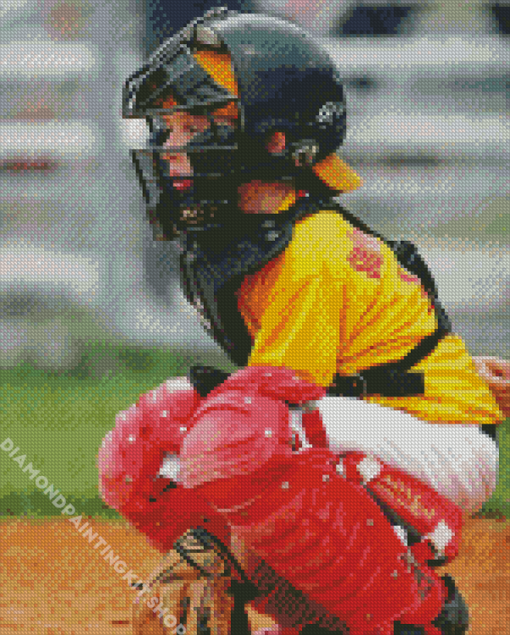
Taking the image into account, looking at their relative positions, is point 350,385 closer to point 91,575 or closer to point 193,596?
point 193,596

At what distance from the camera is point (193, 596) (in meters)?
2.47

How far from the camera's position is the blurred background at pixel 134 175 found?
709 centimetres

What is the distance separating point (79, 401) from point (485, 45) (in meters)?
3.70

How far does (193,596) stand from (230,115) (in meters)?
1.09

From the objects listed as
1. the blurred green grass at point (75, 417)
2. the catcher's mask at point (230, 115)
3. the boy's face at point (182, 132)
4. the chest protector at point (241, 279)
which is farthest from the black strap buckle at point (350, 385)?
the blurred green grass at point (75, 417)

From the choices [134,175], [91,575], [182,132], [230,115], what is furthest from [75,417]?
[230,115]

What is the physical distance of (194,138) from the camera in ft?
8.55

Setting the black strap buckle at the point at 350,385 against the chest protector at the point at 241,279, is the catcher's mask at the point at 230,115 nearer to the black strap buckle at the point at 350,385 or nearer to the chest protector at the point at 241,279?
the chest protector at the point at 241,279

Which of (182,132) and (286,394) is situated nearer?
(286,394)

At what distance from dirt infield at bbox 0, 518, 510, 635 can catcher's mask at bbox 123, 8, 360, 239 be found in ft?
4.66

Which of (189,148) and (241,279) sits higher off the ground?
(189,148)

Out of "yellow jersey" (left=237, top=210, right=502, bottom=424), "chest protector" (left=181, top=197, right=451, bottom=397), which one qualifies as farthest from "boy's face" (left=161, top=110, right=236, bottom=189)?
"yellow jersey" (left=237, top=210, right=502, bottom=424)

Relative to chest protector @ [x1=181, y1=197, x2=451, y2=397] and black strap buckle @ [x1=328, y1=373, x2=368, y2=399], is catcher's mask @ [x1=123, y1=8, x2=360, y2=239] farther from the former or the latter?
black strap buckle @ [x1=328, y1=373, x2=368, y2=399]

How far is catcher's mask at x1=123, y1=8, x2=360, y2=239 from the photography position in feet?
8.35
